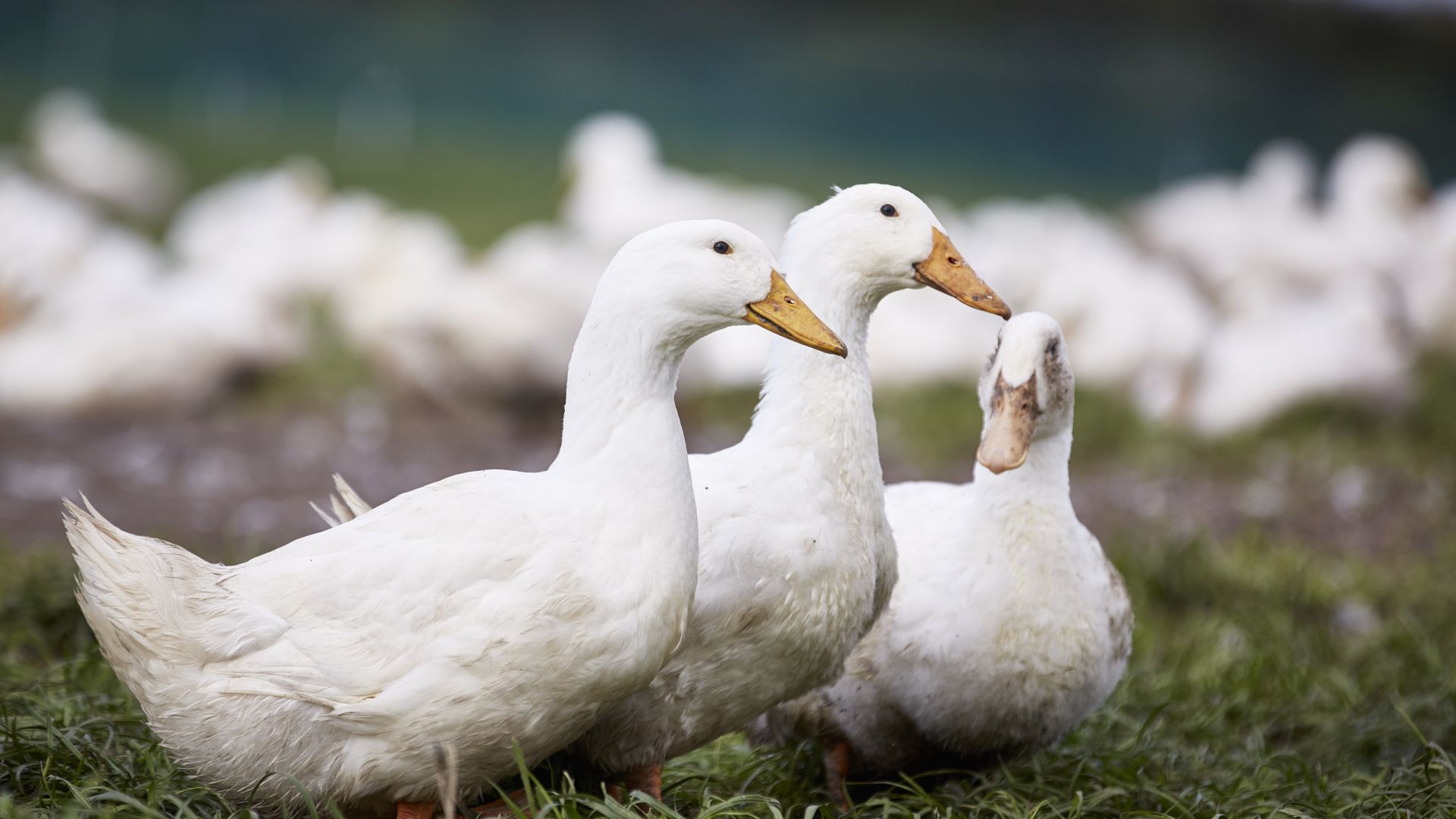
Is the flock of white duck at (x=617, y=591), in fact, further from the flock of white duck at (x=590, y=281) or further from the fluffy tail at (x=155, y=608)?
the flock of white duck at (x=590, y=281)

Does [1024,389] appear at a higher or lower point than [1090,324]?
higher

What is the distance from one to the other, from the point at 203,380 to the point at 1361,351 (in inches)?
249

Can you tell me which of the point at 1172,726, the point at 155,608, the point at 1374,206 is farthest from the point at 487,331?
the point at 1374,206

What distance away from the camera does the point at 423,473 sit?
667 cm

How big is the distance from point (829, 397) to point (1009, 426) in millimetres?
415

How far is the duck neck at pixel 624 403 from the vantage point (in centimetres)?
241

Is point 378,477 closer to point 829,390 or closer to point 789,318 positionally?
point 829,390

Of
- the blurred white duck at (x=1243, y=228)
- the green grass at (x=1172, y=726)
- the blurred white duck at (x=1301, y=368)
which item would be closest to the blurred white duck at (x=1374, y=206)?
the blurred white duck at (x=1243, y=228)

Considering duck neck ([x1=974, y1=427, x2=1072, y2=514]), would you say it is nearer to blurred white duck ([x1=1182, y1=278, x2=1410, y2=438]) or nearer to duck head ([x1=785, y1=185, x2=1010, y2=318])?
duck head ([x1=785, y1=185, x2=1010, y2=318])

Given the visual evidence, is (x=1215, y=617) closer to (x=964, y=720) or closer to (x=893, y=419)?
(x=964, y=720)

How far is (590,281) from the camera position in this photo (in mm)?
8070

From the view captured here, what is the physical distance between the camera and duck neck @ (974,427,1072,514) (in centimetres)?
313

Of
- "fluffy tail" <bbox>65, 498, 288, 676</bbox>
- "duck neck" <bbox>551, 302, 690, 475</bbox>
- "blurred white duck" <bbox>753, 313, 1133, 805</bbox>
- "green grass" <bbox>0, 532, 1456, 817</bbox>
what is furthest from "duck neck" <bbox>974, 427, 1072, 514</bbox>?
"fluffy tail" <bbox>65, 498, 288, 676</bbox>

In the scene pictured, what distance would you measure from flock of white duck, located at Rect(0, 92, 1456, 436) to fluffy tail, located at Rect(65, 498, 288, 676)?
3806 millimetres
